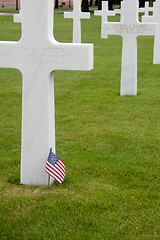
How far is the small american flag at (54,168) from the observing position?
4.42m

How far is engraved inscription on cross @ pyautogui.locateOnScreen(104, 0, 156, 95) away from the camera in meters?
9.09

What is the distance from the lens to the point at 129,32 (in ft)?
29.8

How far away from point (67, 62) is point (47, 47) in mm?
271

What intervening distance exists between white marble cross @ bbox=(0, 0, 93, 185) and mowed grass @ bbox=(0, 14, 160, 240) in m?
0.35

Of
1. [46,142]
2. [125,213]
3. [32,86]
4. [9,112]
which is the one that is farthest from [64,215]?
[9,112]

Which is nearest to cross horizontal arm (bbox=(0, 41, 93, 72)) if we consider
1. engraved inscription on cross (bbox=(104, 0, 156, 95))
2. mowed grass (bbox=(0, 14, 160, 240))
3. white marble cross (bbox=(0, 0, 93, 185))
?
white marble cross (bbox=(0, 0, 93, 185))

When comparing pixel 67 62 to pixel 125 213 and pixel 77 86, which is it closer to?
pixel 125 213

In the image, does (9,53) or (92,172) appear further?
(92,172)

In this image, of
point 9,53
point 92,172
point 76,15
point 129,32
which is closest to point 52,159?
→ point 92,172

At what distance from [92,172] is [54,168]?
2.38 feet

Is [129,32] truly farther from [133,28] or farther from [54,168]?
[54,168]

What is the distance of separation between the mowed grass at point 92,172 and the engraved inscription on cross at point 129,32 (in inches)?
14.5

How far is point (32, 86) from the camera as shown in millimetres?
4469

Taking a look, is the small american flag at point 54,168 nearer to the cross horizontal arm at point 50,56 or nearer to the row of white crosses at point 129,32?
the cross horizontal arm at point 50,56
